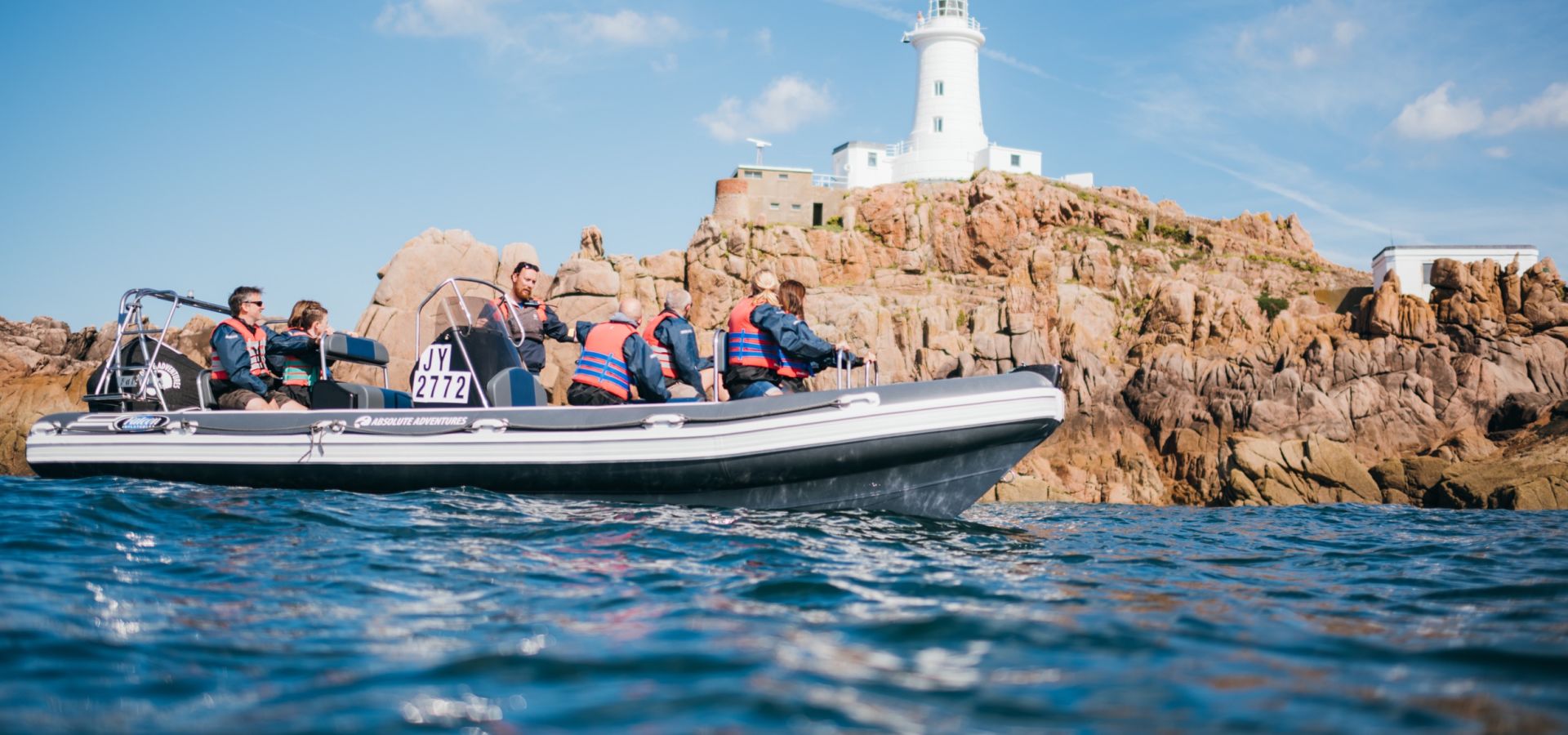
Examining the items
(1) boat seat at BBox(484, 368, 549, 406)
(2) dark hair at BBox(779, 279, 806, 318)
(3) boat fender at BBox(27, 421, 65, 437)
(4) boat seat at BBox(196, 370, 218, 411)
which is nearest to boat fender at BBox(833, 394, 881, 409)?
(2) dark hair at BBox(779, 279, 806, 318)

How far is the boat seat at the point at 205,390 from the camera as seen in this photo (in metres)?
8.91

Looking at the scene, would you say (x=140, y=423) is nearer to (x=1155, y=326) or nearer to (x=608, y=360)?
(x=608, y=360)

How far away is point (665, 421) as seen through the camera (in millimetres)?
7391

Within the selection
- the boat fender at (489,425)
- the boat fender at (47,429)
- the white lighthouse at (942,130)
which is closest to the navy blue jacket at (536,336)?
the boat fender at (489,425)

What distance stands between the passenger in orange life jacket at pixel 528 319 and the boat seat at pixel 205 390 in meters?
2.60

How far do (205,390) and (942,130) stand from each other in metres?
45.0

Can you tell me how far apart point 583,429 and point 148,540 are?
109 inches

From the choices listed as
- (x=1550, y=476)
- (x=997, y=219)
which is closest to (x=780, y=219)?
(x=997, y=219)

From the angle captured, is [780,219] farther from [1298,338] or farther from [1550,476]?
[1550,476]

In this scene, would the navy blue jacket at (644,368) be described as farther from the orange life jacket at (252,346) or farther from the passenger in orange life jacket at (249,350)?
the orange life jacket at (252,346)

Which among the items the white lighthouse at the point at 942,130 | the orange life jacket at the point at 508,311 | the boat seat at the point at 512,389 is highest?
the white lighthouse at the point at 942,130

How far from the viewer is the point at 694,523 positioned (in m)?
6.61

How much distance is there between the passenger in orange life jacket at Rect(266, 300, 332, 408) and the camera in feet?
28.2

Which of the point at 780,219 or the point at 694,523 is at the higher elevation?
the point at 780,219
